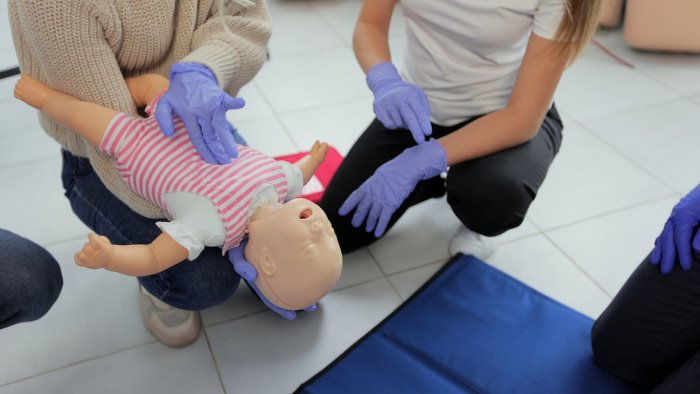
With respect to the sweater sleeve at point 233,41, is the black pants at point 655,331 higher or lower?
lower

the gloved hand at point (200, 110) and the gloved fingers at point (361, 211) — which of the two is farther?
the gloved fingers at point (361, 211)

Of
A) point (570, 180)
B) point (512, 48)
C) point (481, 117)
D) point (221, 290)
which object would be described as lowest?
point (570, 180)

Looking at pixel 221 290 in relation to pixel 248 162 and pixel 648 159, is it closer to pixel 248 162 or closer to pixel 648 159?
pixel 248 162

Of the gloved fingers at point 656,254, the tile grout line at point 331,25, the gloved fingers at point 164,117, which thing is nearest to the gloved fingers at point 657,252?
the gloved fingers at point 656,254

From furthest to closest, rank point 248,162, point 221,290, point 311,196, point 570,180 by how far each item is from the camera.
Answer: point 570,180, point 311,196, point 221,290, point 248,162

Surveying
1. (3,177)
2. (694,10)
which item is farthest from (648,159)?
(3,177)

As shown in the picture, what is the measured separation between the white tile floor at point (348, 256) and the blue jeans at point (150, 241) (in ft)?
0.59

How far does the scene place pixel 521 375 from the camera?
1372 millimetres

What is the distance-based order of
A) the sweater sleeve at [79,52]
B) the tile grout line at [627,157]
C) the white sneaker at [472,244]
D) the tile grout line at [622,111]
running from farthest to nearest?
the tile grout line at [622,111] → the tile grout line at [627,157] → the white sneaker at [472,244] → the sweater sleeve at [79,52]

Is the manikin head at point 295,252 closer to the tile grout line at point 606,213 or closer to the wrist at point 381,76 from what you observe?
the wrist at point 381,76

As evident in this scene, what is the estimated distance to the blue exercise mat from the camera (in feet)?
4.42

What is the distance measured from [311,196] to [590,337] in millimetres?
793

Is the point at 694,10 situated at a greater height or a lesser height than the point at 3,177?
greater

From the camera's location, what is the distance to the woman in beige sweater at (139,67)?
1.09m
